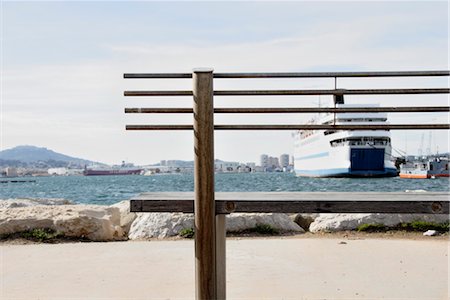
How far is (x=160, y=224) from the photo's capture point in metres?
12.3

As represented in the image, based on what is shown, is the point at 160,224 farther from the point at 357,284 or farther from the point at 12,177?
the point at 12,177

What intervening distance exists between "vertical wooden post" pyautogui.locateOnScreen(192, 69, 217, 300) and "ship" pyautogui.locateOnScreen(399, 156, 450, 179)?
7428cm

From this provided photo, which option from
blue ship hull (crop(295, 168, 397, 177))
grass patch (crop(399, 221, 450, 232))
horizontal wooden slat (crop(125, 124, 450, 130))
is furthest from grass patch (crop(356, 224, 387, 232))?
blue ship hull (crop(295, 168, 397, 177))

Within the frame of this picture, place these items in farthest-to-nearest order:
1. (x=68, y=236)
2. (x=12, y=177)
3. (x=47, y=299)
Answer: (x=12, y=177)
(x=68, y=236)
(x=47, y=299)

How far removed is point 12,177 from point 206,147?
5543 inches

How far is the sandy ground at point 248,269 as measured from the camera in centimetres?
755

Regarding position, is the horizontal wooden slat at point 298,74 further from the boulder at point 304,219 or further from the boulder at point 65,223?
the boulder at point 304,219

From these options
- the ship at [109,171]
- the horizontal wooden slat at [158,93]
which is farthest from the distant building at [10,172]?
the horizontal wooden slat at [158,93]

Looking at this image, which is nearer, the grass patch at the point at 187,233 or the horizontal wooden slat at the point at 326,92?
the horizontal wooden slat at the point at 326,92

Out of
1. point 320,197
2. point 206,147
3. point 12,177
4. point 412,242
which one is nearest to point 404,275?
point 412,242

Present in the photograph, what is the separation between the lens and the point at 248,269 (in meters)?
8.79

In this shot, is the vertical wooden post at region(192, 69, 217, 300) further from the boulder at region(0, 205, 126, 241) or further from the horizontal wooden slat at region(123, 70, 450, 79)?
the boulder at region(0, 205, 126, 241)

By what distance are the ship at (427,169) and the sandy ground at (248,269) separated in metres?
68.8

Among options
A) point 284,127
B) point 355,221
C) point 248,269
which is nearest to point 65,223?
point 248,269
